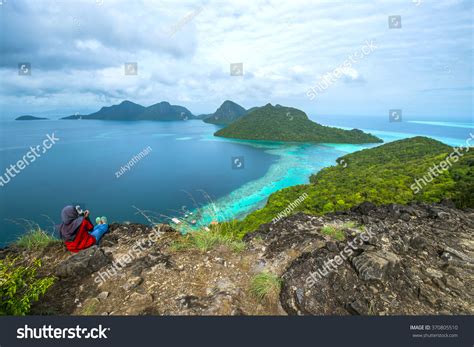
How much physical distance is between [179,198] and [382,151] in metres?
44.7

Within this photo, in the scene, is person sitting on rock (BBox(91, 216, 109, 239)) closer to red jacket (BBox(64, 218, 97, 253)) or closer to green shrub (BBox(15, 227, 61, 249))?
red jacket (BBox(64, 218, 97, 253))

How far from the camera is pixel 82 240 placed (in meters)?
4.08

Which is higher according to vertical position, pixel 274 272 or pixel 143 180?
pixel 274 272

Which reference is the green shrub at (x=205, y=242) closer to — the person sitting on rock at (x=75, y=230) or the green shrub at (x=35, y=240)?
the person sitting on rock at (x=75, y=230)

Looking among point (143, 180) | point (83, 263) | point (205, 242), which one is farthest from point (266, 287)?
point (143, 180)

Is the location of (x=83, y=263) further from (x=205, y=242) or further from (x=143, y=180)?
(x=143, y=180)

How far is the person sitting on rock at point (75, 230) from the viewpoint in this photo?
12.9 ft

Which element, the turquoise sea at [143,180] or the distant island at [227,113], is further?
the distant island at [227,113]

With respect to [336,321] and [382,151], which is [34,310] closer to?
[336,321]

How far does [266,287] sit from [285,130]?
10779 centimetres

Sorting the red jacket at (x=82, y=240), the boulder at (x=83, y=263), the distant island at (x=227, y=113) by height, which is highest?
the distant island at (x=227, y=113)

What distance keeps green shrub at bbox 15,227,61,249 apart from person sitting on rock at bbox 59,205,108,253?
37 centimetres

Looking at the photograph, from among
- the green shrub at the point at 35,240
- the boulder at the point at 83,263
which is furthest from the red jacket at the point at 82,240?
the green shrub at the point at 35,240

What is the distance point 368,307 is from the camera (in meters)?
2.87
